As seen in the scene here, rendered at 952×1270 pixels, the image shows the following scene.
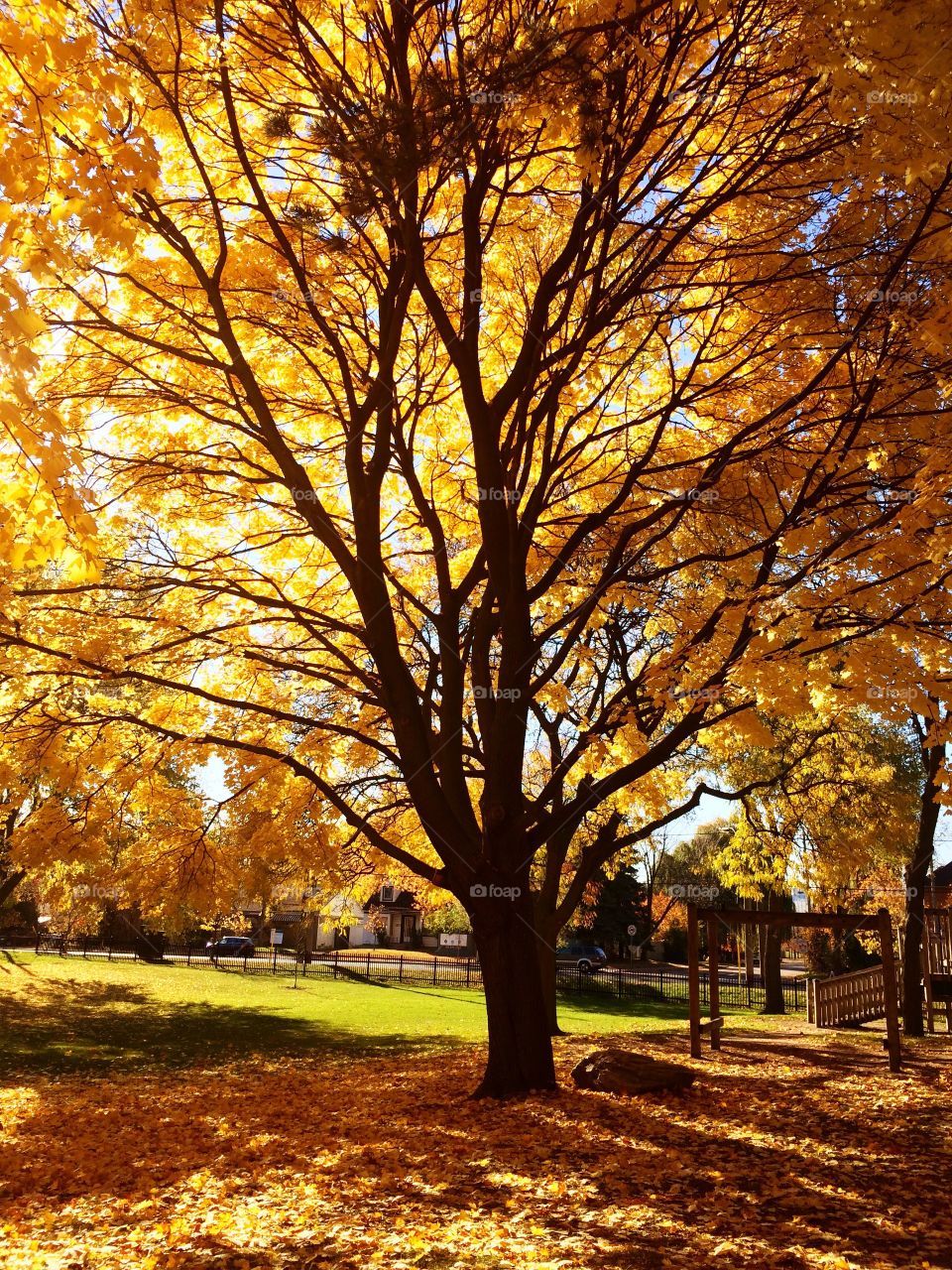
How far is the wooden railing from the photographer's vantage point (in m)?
16.1

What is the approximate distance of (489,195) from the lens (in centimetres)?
827

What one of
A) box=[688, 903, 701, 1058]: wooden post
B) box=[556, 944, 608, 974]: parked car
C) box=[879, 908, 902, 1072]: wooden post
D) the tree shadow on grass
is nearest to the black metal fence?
box=[556, 944, 608, 974]: parked car

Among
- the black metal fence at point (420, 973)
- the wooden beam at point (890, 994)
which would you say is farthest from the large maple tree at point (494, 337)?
the black metal fence at point (420, 973)

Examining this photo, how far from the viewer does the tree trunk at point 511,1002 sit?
26.8 feet

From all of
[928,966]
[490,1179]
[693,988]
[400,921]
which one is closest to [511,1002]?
[490,1179]

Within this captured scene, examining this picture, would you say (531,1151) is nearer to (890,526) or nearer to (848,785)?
(890,526)

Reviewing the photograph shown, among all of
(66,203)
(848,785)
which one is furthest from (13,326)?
(848,785)

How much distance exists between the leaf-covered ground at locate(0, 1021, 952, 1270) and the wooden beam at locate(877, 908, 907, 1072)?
0.64 m

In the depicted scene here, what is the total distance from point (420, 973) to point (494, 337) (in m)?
33.1

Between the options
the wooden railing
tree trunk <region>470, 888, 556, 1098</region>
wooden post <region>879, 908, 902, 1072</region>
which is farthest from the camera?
the wooden railing

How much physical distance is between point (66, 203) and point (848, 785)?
1990 centimetres

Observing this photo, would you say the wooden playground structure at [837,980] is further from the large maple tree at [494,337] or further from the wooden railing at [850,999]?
the large maple tree at [494,337]

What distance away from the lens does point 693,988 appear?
1246 cm

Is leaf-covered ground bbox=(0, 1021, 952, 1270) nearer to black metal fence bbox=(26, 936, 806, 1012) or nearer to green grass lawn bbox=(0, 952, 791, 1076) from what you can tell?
green grass lawn bbox=(0, 952, 791, 1076)
